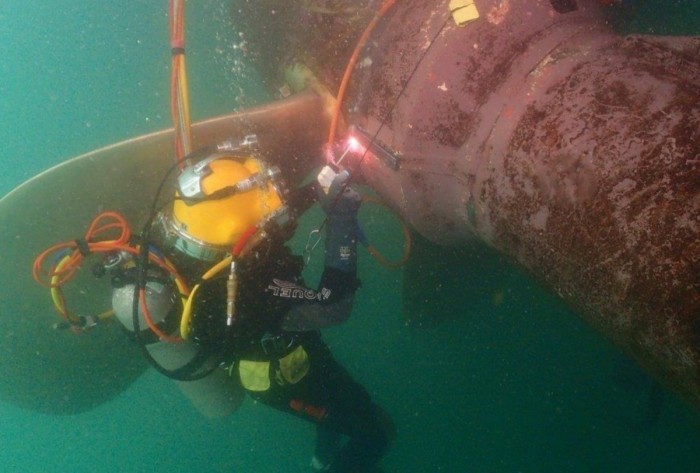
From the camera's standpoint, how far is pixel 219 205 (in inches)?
108

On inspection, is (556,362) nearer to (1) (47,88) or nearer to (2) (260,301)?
(2) (260,301)

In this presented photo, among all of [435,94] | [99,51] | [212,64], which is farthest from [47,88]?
[435,94]

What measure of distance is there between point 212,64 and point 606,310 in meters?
8.54

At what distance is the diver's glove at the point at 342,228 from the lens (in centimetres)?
297

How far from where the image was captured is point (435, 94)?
232 centimetres

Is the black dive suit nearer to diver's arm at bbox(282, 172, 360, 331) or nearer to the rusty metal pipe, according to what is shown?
diver's arm at bbox(282, 172, 360, 331)

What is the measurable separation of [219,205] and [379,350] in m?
6.82

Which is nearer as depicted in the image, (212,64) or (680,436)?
(680,436)

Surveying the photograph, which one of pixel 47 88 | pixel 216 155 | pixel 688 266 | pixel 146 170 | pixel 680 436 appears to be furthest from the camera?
pixel 47 88

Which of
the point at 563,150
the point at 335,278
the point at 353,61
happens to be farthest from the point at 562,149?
the point at 335,278

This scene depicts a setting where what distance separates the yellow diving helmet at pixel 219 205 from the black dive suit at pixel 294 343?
19cm

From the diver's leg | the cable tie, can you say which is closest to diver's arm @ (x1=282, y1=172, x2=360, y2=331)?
the diver's leg

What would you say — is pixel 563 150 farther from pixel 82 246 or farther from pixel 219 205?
pixel 82 246

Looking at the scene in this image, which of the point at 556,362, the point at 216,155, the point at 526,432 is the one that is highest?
the point at 216,155
